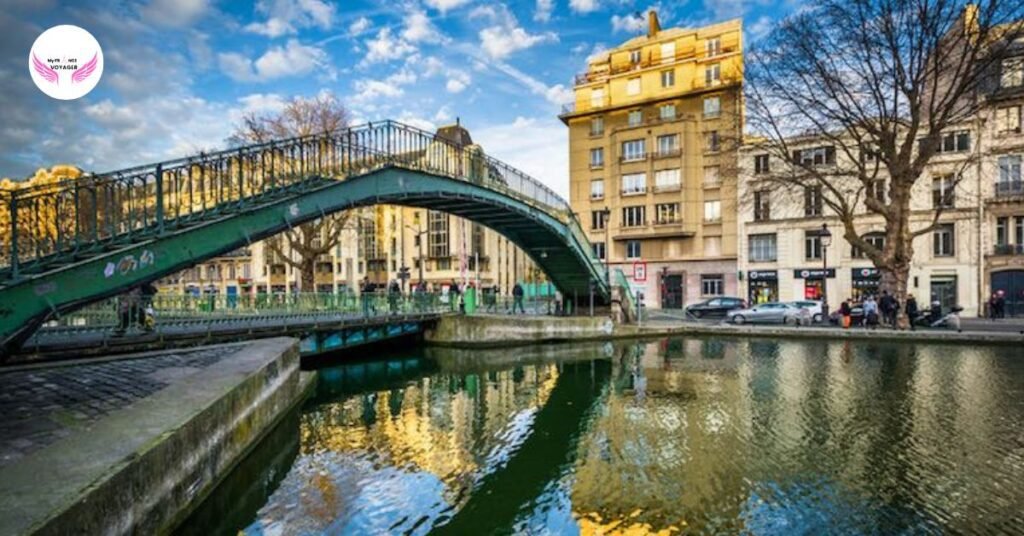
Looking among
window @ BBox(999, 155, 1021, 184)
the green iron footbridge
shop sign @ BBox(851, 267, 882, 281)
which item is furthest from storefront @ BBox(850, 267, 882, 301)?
the green iron footbridge

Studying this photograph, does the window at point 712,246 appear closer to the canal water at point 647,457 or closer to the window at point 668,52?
the window at point 668,52

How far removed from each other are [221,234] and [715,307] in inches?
1085

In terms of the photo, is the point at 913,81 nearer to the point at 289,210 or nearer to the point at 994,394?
the point at 994,394

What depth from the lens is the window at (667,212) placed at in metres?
43.0

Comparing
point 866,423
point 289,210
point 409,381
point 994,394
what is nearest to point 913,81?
point 994,394

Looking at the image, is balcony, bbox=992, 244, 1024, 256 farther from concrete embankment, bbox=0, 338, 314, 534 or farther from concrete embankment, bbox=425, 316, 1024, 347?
concrete embankment, bbox=0, 338, 314, 534

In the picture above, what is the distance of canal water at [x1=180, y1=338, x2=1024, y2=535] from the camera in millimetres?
6492

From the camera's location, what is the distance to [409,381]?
53.2ft

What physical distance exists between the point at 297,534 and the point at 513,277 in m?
60.7

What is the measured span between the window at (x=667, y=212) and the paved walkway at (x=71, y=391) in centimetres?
3570

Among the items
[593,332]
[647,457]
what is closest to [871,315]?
[593,332]

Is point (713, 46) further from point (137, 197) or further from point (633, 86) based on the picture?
point (137, 197)

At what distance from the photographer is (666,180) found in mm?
43625

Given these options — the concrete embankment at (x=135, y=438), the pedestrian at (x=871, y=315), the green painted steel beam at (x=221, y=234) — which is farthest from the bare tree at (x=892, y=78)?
the concrete embankment at (x=135, y=438)
